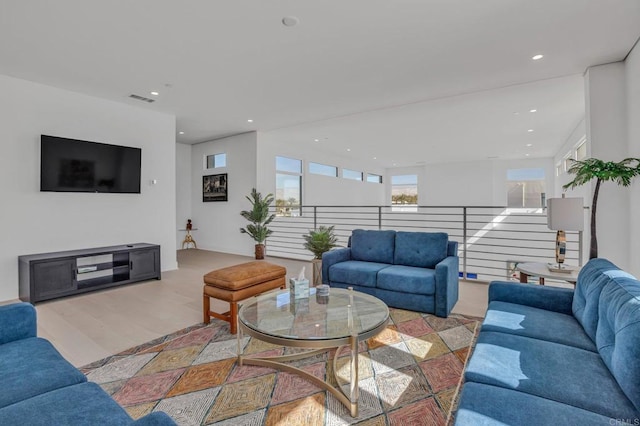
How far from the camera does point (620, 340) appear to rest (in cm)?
132

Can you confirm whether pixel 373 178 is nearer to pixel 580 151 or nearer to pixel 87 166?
pixel 580 151

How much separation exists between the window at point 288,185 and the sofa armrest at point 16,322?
6.05 m

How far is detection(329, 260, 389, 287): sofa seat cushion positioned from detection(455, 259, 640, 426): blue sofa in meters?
1.57

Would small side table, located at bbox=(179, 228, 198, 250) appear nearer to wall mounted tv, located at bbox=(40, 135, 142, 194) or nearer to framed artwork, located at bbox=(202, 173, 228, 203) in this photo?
framed artwork, located at bbox=(202, 173, 228, 203)

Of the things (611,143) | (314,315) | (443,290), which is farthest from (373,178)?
(314,315)

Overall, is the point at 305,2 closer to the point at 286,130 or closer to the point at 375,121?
the point at 375,121

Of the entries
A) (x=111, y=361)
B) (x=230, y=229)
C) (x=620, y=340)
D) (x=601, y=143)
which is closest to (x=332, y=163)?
(x=230, y=229)

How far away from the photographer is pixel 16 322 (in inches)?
68.1

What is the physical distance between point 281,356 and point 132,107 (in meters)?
4.85

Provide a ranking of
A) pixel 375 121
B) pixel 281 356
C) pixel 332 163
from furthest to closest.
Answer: pixel 332 163 < pixel 375 121 < pixel 281 356

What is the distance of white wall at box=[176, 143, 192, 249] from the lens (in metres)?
8.24

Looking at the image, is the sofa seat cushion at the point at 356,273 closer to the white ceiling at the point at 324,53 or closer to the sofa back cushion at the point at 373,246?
the sofa back cushion at the point at 373,246

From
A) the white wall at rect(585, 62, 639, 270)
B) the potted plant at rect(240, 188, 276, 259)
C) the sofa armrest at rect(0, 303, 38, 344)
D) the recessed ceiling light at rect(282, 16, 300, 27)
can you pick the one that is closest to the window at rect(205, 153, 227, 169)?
the potted plant at rect(240, 188, 276, 259)

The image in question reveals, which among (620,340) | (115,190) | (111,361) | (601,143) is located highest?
(601,143)
